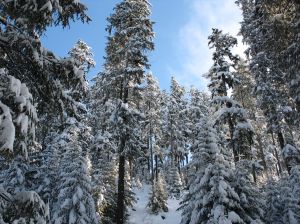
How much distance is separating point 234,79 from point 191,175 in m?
11.8

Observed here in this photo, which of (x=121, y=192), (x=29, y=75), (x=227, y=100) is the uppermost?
(x=227, y=100)

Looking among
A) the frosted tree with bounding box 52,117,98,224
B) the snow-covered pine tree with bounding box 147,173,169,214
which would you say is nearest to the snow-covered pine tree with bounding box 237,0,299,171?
the snow-covered pine tree with bounding box 147,173,169,214

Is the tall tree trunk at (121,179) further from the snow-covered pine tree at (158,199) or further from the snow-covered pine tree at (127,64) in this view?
the snow-covered pine tree at (158,199)

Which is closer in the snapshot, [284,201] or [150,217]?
[284,201]

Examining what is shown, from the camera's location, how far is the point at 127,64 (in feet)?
77.4

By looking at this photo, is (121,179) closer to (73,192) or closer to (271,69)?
(73,192)

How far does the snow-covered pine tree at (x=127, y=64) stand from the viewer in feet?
72.1

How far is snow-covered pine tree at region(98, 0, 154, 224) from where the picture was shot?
21969mm

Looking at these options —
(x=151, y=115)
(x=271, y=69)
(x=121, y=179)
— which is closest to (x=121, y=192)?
(x=121, y=179)

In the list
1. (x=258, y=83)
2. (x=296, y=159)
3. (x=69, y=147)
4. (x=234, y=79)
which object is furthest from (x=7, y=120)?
(x=258, y=83)

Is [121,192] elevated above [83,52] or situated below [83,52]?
below

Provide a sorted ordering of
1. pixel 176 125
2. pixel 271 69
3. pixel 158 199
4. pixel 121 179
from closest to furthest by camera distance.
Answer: pixel 121 179
pixel 271 69
pixel 158 199
pixel 176 125

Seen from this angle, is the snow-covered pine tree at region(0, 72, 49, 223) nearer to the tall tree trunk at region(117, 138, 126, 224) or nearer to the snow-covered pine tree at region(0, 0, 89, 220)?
the snow-covered pine tree at region(0, 0, 89, 220)

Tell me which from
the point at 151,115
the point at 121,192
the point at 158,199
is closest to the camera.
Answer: the point at 121,192
